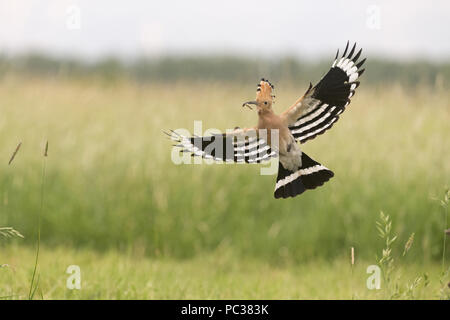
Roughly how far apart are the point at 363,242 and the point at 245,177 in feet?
5.07

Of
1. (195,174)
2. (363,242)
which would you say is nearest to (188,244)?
(195,174)

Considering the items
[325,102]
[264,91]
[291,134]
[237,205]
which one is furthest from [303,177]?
[237,205]

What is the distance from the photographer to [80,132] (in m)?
8.61

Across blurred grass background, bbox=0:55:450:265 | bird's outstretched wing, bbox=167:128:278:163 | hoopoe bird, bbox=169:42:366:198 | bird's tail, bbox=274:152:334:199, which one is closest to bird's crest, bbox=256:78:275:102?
hoopoe bird, bbox=169:42:366:198

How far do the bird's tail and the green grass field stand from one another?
2.75 meters

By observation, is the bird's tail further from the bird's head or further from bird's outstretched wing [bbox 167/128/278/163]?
the bird's head

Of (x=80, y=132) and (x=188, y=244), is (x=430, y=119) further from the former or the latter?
(x=80, y=132)

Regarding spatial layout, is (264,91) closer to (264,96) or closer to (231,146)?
(264,96)

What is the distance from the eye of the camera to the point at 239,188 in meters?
6.85

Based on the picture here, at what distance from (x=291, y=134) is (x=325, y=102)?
274 millimetres

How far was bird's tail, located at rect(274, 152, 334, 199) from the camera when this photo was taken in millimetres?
2580

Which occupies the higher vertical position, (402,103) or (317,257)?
(402,103)

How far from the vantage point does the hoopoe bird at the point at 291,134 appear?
2438mm
